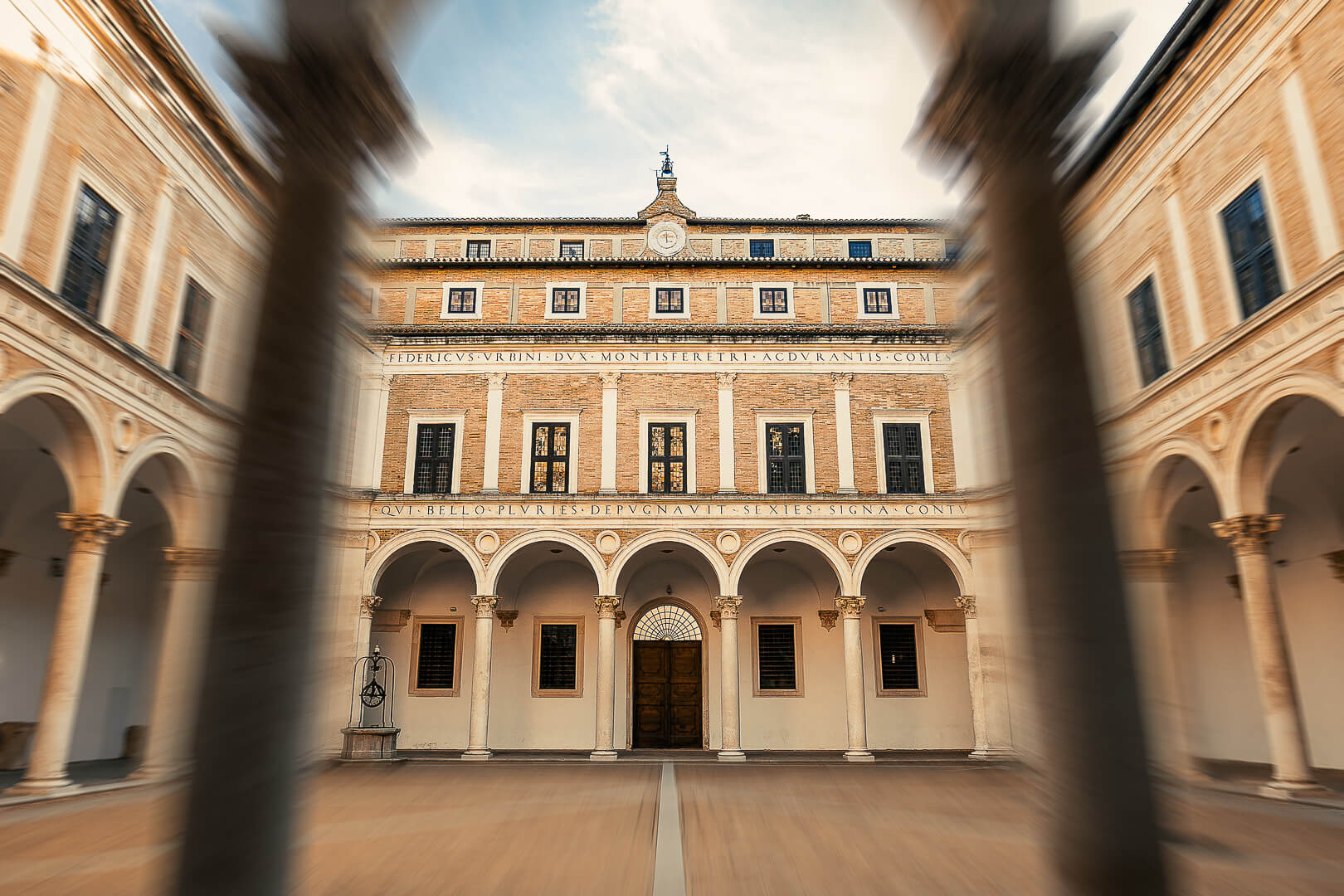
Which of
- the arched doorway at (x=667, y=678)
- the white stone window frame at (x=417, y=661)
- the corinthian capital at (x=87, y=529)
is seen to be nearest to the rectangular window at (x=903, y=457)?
the arched doorway at (x=667, y=678)

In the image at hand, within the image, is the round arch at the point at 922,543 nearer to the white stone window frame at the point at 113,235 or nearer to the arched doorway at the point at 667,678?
the arched doorway at the point at 667,678

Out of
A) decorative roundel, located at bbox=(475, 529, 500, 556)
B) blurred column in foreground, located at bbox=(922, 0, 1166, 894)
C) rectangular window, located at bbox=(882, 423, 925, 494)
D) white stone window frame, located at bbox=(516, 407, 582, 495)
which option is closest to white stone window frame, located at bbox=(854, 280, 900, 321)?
rectangular window, located at bbox=(882, 423, 925, 494)

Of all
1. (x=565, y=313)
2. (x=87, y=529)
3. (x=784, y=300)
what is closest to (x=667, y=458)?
(x=565, y=313)

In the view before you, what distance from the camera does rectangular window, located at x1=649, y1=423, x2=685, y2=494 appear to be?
65.7ft

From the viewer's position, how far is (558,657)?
2155 cm

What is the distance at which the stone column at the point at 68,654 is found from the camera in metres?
11.8

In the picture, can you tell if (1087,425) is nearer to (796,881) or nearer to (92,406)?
(796,881)

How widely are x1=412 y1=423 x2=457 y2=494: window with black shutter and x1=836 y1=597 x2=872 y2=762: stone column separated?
9962 mm

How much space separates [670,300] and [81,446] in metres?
13.4

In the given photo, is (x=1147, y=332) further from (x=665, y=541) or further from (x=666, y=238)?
(x=666, y=238)

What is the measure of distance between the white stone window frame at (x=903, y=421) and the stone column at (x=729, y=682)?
473cm

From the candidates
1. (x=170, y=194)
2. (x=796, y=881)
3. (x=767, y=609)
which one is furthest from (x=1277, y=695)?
(x=170, y=194)

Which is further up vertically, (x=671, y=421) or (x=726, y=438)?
(x=671, y=421)

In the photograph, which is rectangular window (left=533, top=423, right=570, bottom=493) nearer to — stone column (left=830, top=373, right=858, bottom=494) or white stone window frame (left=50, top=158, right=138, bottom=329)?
stone column (left=830, top=373, right=858, bottom=494)
